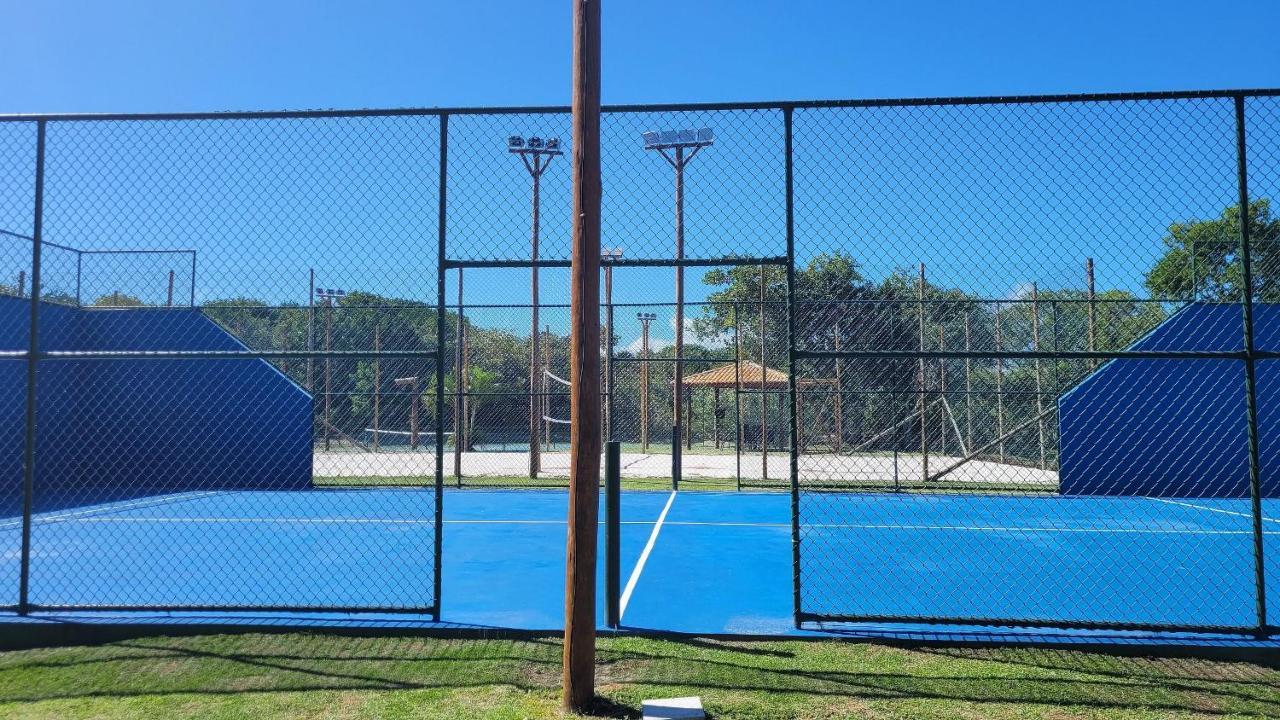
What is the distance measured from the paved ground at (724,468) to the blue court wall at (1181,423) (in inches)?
38.1

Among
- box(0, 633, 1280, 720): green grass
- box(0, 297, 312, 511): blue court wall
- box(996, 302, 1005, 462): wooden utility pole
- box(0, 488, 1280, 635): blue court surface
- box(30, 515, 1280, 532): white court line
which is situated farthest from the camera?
box(0, 297, 312, 511): blue court wall

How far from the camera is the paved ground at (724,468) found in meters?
14.8

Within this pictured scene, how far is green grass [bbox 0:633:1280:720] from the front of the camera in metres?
3.66

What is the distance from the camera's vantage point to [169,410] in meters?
14.5

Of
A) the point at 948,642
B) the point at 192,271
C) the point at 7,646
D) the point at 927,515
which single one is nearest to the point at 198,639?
the point at 7,646

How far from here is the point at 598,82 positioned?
3.95m

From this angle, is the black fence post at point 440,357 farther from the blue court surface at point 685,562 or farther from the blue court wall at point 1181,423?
the blue court wall at point 1181,423

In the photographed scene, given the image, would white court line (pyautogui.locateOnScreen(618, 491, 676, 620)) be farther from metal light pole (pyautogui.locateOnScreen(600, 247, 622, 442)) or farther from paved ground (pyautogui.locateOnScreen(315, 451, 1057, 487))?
paved ground (pyautogui.locateOnScreen(315, 451, 1057, 487))

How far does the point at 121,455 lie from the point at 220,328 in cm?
297

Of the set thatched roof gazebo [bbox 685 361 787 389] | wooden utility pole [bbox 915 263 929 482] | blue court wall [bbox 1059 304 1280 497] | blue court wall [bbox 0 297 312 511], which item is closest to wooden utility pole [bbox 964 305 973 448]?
wooden utility pole [bbox 915 263 929 482]

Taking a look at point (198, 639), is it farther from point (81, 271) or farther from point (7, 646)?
point (81, 271)

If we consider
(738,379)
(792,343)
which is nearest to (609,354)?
(738,379)

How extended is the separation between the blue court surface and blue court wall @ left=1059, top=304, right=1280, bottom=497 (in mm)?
1811

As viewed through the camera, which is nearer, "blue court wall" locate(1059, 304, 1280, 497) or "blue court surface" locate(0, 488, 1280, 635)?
"blue court surface" locate(0, 488, 1280, 635)
